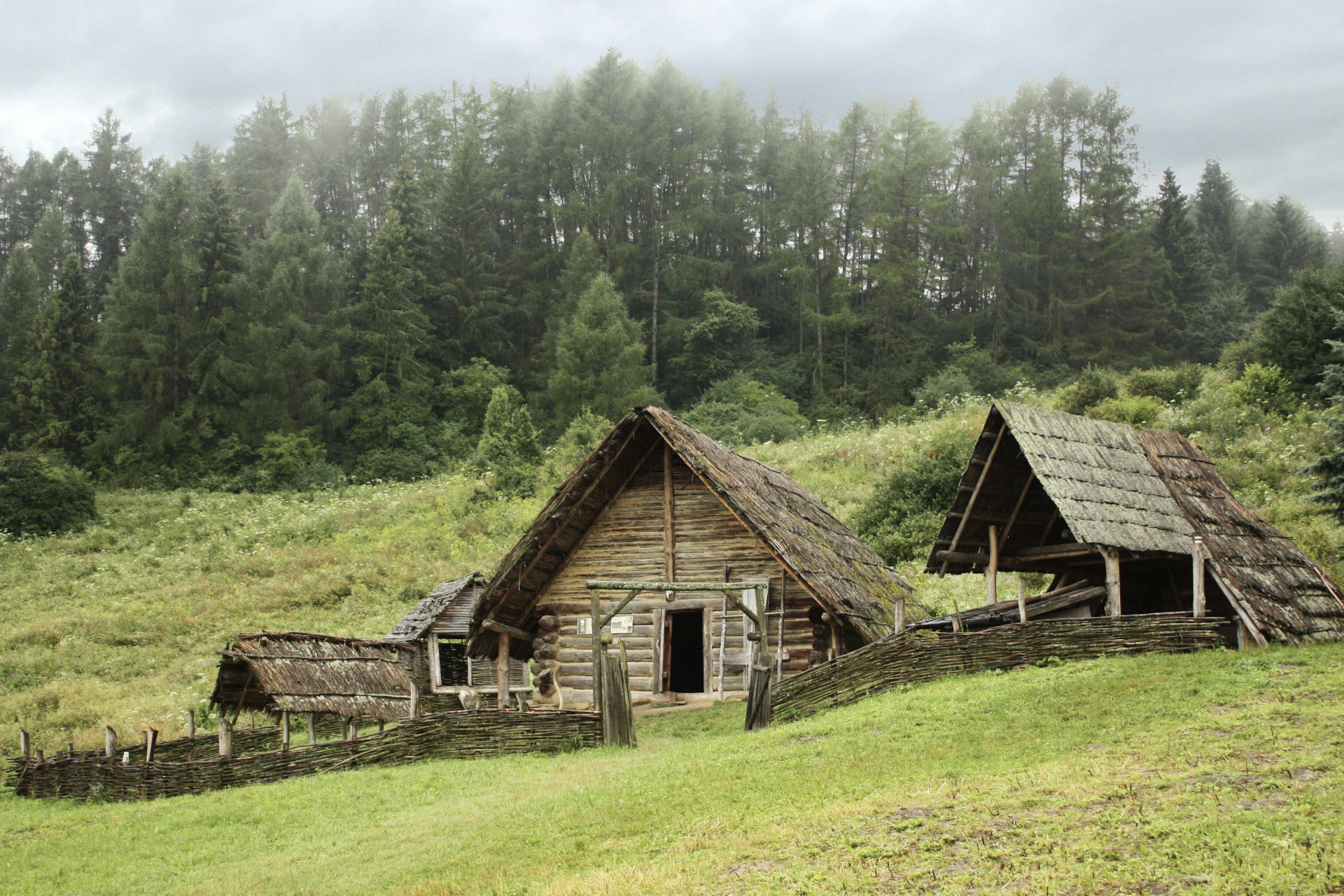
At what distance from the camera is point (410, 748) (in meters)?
16.6

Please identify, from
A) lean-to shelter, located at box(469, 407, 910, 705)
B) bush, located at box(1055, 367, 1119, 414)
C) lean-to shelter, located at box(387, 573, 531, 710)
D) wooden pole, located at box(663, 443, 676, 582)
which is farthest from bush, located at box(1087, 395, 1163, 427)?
lean-to shelter, located at box(387, 573, 531, 710)

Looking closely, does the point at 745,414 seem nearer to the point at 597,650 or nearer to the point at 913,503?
the point at 913,503

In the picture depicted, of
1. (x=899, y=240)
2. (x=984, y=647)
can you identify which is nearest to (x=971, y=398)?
(x=899, y=240)

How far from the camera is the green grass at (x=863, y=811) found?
26.0 feet

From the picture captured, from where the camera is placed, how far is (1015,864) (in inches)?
309

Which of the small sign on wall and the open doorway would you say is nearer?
the small sign on wall

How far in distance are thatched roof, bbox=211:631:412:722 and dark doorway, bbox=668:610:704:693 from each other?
23.4 ft

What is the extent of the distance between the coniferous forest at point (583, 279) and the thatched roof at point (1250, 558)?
115ft

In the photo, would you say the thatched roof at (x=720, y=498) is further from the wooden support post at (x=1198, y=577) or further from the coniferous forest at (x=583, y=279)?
the coniferous forest at (x=583, y=279)

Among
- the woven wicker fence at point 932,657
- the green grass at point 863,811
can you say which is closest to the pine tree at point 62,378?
the green grass at point 863,811

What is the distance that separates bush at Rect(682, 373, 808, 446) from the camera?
55.3 metres

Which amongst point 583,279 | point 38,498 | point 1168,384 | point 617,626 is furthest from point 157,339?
point 1168,384

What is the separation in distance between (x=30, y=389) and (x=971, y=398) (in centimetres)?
5244

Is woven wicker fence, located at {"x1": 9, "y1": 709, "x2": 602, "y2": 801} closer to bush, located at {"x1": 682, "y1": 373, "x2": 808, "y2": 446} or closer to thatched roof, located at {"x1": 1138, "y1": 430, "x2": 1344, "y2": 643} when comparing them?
thatched roof, located at {"x1": 1138, "y1": 430, "x2": 1344, "y2": 643}
